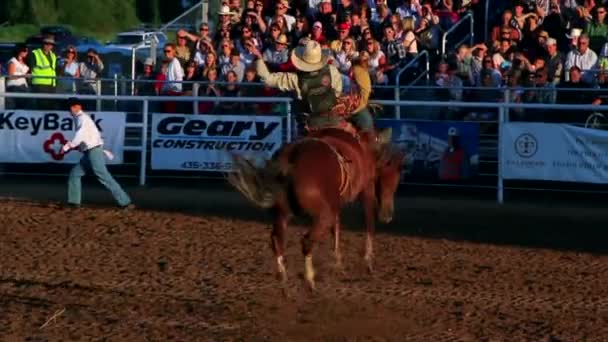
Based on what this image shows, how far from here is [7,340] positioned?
915cm

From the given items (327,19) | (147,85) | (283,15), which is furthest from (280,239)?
(283,15)

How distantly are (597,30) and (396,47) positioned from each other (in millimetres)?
3020

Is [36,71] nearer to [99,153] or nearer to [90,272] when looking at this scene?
[99,153]

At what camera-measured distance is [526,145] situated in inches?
648

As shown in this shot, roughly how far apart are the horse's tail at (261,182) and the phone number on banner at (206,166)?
736cm

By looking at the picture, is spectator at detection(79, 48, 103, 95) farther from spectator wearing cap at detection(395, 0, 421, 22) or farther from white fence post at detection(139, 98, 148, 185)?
spectator wearing cap at detection(395, 0, 421, 22)

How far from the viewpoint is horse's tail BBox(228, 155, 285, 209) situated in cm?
1025

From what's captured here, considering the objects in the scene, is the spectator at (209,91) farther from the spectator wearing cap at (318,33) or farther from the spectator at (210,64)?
the spectator wearing cap at (318,33)

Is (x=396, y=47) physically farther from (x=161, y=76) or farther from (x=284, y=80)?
(x=284, y=80)

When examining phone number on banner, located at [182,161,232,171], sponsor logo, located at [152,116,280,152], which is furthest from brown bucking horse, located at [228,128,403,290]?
phone number on banner, located at [182,161,232,171]

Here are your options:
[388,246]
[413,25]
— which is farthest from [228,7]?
[388,246]

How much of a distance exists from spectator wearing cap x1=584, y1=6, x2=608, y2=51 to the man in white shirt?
297 inches

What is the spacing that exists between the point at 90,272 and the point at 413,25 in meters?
10.1

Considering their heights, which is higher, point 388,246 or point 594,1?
point 594,1
